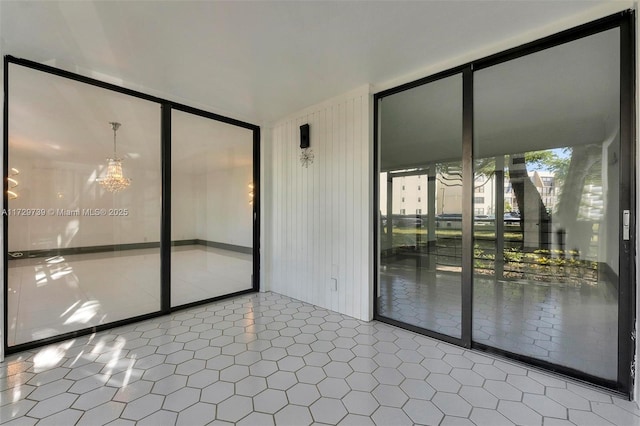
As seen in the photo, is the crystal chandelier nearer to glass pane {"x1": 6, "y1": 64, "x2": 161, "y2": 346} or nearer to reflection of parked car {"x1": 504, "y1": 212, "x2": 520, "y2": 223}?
glass pane {"x1": 6, "y1": 64, "x2": 161, "y2": 346}

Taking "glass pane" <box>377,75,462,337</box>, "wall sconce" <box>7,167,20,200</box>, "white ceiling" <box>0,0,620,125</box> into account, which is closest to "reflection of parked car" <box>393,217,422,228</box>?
"glass pane" <box>377,75,462,337</box>

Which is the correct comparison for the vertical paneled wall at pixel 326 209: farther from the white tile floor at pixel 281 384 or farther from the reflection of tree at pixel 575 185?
the reflection of tree at pixel 575 185

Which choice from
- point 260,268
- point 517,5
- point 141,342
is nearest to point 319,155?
point 260,268

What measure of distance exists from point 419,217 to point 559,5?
241 cm

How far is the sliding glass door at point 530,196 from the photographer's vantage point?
200 centimetres

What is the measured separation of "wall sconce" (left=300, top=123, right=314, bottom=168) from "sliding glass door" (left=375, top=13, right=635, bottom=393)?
982 millimetres

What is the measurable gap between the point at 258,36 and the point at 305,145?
1622mm

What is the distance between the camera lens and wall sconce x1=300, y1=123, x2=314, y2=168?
367cm

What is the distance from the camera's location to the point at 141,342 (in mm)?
2584

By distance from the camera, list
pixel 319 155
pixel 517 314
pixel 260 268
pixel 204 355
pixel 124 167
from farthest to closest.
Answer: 1. pixel 260 268
2. pixel 319 155
3. pixel 124 167
4. pixel 517 314
5. pixel 204 355

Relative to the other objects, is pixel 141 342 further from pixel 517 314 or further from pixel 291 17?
pixel 517 314

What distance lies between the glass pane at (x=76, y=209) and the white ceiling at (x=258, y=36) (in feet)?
1.45

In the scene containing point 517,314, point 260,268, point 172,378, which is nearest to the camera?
point 172,378

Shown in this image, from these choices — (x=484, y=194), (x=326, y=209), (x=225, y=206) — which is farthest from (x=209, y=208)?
(x=484, y=194)
